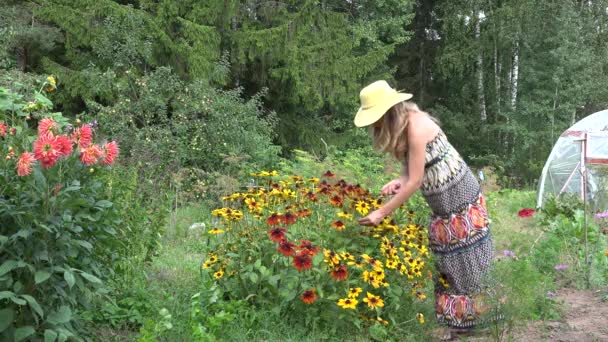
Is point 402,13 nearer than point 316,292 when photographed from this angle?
No

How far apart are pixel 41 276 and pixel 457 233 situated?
83.3 inches

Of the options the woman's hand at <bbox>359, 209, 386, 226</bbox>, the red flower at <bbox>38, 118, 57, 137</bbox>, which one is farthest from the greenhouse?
the red flower at <bbox>38, 118, 57, 137</bbox>

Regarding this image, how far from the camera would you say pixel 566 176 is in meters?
10.7

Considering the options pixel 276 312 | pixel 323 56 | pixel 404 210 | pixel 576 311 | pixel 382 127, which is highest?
pixel 323 56

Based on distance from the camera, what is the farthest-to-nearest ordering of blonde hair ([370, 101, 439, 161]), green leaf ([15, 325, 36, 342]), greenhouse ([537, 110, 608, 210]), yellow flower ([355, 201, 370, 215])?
1. greenhouse ([537, 110, 608, 210])
2. yellow flower ([355, 201, 370, 215])
3. blonde hair ([370, 101, 439, 161])
4. green leaf ([15, 325, 36, 342])

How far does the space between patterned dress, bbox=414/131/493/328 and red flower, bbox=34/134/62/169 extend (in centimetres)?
184

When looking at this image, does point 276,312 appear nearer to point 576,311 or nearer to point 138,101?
point 576,311

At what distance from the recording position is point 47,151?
90.0 inches

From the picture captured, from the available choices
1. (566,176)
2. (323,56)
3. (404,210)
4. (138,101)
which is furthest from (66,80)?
(404,210)

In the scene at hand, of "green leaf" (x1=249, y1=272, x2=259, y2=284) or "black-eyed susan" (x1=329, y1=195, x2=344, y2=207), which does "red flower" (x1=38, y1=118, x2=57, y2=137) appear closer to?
"green leaf" (x1=249, y1=272, x2=259, y2=284)

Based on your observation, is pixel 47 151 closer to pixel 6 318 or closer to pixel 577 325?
pixel 6 318

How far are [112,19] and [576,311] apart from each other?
1107 centimetres

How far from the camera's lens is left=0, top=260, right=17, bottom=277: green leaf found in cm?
230

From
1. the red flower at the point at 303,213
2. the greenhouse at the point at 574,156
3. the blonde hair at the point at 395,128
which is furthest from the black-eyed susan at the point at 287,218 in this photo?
the greenhouse at the point at 574,156
